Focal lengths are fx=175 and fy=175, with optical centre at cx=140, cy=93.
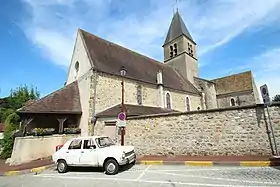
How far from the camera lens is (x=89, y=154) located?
7176 mm

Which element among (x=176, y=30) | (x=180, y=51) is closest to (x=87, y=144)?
(x=180, y=51)

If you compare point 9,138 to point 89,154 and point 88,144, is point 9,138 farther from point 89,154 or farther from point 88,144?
point 89,154

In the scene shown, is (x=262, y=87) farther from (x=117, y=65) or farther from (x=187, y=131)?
(x=117, y=65)

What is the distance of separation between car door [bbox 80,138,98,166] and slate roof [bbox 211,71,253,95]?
24299 millimetres

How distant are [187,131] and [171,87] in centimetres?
1056

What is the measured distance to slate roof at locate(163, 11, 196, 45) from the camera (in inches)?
1100

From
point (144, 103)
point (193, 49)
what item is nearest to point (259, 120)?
point (144, 103)

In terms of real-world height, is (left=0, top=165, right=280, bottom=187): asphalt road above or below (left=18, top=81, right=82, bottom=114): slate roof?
below

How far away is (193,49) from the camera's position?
28.8 meters

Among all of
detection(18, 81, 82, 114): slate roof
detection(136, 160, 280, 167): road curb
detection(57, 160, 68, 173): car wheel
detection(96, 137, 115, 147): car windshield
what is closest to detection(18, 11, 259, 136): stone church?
detection(18, 81, 82, 114): slate roof

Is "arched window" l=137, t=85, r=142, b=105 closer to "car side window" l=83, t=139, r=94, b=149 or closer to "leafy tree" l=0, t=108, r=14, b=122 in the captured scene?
"car side window" l=83, t=139, r=94, b=149

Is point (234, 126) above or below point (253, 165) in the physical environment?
above

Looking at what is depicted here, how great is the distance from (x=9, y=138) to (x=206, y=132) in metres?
15.0

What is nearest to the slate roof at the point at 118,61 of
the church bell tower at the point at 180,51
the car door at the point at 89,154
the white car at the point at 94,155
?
the church bell tower at the point at 180,51
